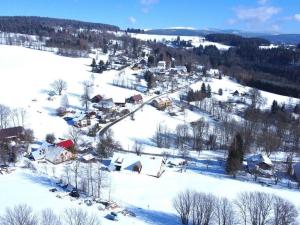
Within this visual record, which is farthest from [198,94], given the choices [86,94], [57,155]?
[57,155]

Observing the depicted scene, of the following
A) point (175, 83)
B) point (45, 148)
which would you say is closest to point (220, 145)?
point (45, 148)

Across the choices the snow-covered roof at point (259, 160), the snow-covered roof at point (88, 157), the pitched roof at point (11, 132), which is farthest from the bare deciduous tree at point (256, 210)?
the pitched roof at point (11, 132)

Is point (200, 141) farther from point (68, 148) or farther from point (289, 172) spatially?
point (68, 148)

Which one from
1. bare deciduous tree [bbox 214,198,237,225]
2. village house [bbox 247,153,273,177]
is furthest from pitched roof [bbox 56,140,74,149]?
bare deciduous tree [bbox 214,198,237,225]

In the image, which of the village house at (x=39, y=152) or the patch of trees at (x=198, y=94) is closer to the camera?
the village house at (x=39, y=152)

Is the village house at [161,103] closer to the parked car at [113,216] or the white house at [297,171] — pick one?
the white house at [297,171]

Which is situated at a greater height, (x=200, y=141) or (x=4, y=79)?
(x=4, y=79)
